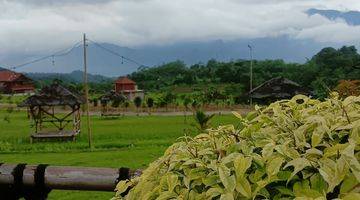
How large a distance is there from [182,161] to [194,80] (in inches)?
3116

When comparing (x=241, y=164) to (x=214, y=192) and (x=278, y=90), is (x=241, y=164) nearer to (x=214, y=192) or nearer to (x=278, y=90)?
(x=214, y=192)

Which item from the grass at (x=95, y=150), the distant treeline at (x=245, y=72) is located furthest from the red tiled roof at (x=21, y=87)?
the grass at (x=95, y=150)

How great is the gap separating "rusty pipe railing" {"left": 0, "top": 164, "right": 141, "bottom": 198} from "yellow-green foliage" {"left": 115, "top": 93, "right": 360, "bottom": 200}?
1.34m

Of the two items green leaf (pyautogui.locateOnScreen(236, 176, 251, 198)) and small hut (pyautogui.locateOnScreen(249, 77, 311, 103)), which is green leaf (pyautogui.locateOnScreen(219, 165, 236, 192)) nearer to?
green leaf (pyautogui.locateOnScreen(236, 176, 251, 198))

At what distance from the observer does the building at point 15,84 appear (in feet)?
281

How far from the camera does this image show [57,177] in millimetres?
3035

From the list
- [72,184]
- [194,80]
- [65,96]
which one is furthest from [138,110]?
[72,184]

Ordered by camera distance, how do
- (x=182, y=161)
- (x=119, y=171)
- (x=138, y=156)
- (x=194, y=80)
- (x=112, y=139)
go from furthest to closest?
(x=194, y=80) → (x=112, y=139) → (x=138, y=156) → (x=119, y=171) → (x=182, y=161)

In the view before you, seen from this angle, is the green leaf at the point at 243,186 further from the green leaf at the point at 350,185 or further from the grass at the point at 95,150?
the grass at the point at 95,150

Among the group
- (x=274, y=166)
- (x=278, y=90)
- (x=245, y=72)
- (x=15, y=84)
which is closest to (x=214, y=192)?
(x=274, y=166)

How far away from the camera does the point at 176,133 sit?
2619 cm

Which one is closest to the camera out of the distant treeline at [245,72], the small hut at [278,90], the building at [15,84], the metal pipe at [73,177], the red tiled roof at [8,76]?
the metal pipe at [73,177]

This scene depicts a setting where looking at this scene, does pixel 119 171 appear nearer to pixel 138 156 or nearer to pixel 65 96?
pixel 138 156

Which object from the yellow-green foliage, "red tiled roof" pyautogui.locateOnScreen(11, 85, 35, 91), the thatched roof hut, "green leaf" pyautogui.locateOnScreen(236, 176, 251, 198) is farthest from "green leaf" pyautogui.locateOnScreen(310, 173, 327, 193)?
"red tiled roof" pyautogui.locateOnScreen(11, 85, 35, 91)
